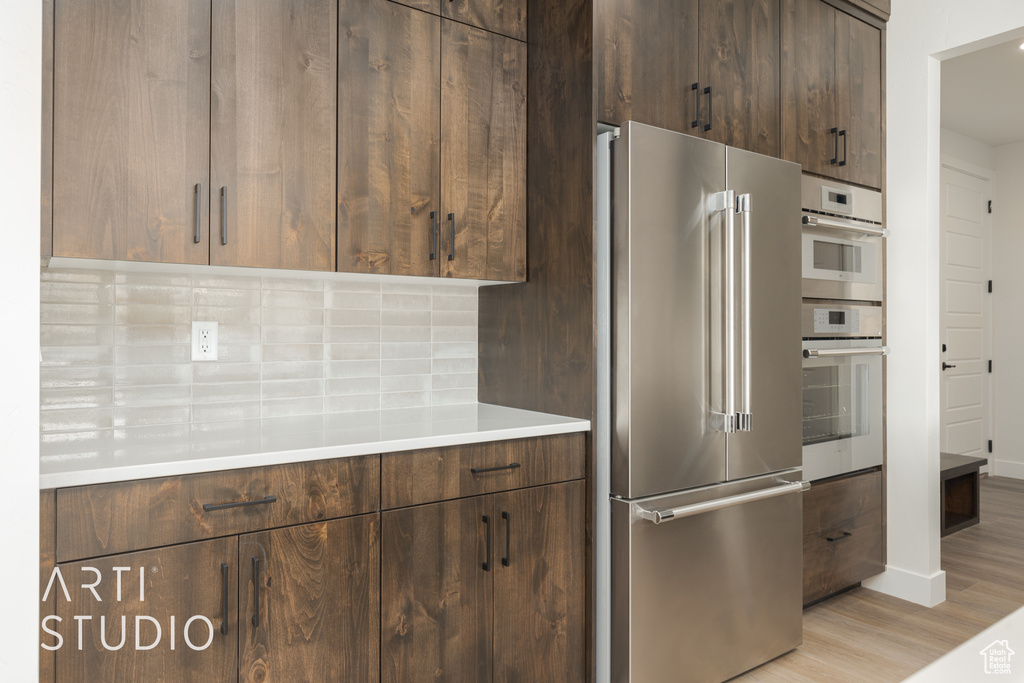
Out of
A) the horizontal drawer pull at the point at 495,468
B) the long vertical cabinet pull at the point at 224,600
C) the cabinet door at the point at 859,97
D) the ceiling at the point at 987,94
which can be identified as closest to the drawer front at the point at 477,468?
the horizontal drawer pull at the point at 495,468

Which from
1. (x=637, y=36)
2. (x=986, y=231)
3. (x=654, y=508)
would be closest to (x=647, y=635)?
(x=654, y=508)

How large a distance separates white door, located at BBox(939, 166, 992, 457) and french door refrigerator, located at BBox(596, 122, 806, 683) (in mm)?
3779

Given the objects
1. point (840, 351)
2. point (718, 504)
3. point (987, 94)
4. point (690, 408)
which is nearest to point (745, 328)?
point (690, 408)

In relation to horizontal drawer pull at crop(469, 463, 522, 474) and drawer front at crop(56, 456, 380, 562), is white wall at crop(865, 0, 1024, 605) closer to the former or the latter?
horizontal drawer pull at crop(469, 463, 522, 474)

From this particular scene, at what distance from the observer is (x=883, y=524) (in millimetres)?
2936

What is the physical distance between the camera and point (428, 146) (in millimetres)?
1953

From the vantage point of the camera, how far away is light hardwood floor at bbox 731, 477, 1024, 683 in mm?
2217

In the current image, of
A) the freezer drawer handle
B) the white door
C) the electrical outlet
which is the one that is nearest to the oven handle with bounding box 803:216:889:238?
the freezer drawer handle

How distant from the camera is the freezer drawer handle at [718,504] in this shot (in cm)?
188

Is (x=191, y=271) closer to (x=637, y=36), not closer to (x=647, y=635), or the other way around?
(x=637, y=36)

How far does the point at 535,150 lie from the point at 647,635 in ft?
5.36

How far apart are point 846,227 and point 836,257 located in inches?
5.3

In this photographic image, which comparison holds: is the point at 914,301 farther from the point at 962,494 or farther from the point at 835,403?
the point at 962,494

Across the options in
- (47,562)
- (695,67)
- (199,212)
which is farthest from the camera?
(695,67)
